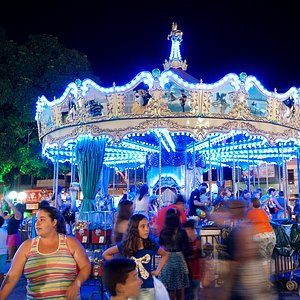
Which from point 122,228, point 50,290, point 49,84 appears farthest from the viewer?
point 49,84

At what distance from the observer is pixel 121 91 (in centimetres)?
1243

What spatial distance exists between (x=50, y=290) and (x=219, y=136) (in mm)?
11956

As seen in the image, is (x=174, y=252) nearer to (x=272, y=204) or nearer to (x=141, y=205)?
(x=141, y=205)

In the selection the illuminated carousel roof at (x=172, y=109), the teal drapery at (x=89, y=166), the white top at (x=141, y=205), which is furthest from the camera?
the teal drapery at (x=89, y=166)

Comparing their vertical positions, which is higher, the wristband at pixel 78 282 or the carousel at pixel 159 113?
the carousel at pixel 159 113

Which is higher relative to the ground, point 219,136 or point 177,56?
point 177,56

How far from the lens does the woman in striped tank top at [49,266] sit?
345 cm

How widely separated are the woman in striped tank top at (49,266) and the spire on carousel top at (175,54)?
557 inches

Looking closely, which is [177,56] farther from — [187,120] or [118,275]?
[118,275]

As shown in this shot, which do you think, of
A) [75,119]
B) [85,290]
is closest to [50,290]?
[85,290]

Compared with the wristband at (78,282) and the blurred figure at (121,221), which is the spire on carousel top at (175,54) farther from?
the wristband at (78,282)

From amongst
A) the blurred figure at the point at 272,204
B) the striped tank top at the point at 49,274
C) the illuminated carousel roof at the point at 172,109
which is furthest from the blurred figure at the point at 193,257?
the blurred figure at the point at 272,204

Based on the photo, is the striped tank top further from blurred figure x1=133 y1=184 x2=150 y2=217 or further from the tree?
the tree

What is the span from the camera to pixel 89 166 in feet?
43.6
